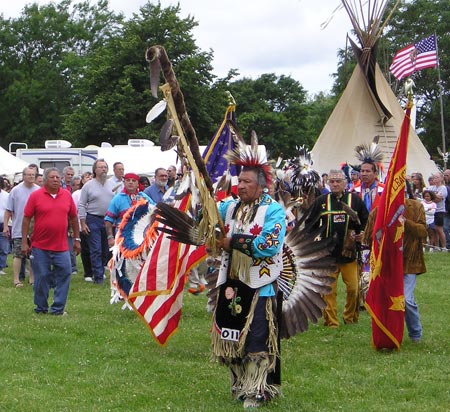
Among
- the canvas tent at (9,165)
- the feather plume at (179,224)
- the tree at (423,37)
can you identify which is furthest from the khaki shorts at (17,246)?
the tree at (423,37)

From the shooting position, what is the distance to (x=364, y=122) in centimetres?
2005

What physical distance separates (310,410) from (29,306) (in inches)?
213

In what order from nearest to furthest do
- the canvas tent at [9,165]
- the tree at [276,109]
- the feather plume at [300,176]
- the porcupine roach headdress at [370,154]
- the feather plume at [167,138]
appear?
the feather plume at [167,138] < the porcupine roach headdress at [370,154] < the feather plume at [300,176] < the canvas tent at [9,165] < the tree at [276,109]

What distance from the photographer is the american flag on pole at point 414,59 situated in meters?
23.1

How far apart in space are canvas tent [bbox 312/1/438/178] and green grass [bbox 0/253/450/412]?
1065cm

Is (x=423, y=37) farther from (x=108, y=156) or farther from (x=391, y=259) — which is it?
(x=391, y=259)

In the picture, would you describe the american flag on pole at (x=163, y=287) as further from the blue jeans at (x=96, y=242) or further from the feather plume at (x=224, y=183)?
the blue jeans at (x=96, y=242)

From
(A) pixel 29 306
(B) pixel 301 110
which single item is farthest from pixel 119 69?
(A) pixel 29 306

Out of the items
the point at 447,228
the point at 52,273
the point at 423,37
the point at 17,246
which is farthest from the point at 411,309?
the point at 423,37

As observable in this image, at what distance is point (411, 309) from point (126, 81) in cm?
2953

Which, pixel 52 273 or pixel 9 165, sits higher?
pixel 9 165

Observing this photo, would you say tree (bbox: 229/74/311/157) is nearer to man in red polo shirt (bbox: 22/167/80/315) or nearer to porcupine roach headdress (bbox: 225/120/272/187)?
man in red polo shirt (bbox: 22/167/80/315)

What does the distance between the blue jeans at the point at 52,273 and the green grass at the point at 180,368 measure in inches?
9.4

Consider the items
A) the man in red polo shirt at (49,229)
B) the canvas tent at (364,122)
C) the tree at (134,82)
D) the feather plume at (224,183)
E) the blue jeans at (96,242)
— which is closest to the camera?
the feather plume at (224,183)
